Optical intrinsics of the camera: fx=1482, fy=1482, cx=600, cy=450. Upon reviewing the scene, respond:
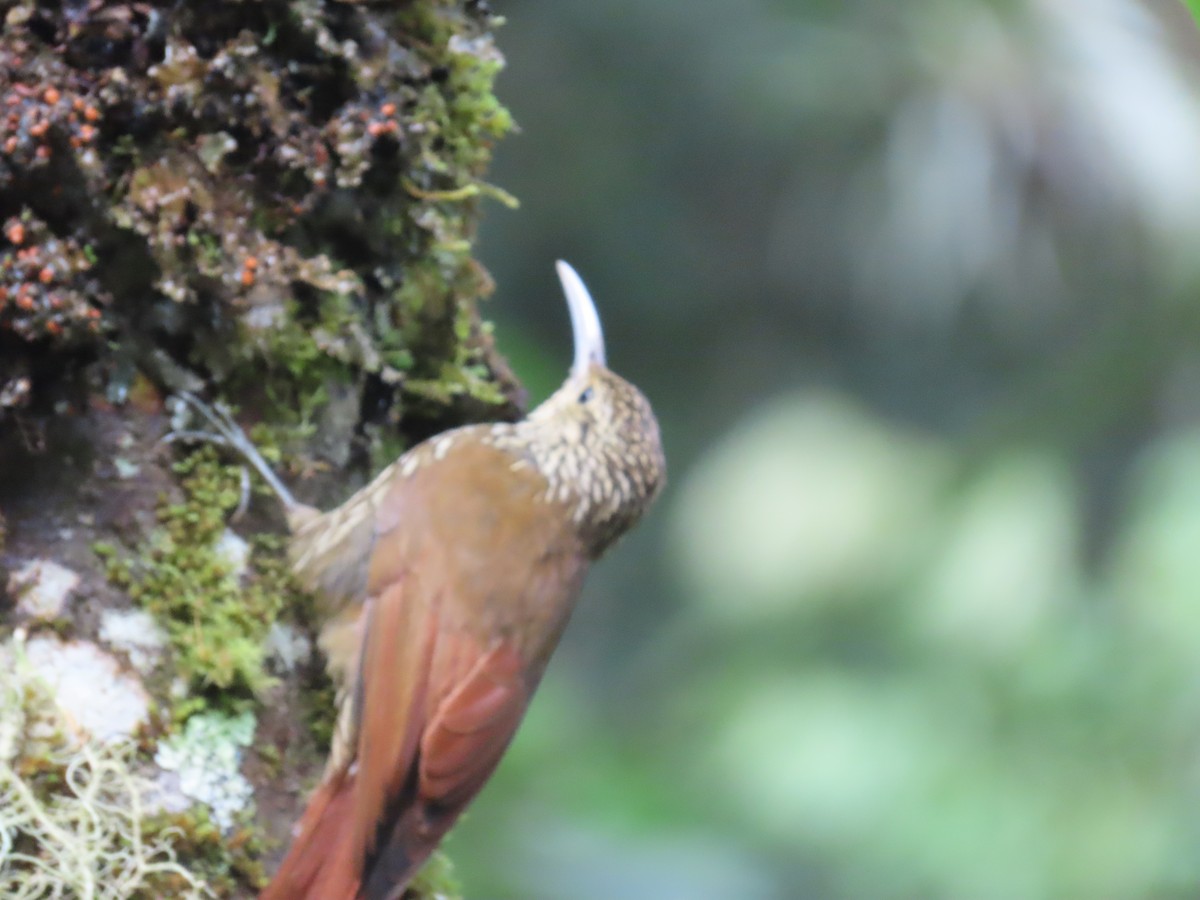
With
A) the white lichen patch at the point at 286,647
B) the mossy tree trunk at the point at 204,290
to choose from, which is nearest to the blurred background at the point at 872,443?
the white lichen patch at the point at 286,647

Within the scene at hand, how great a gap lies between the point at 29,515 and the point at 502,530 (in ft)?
2.34

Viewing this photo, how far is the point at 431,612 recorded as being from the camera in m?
2.09

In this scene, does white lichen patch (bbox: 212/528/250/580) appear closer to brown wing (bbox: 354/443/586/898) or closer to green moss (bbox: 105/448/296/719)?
green moss (bbox: 105/448/296/719)

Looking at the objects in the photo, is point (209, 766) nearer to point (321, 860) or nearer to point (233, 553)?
point (321, 860)

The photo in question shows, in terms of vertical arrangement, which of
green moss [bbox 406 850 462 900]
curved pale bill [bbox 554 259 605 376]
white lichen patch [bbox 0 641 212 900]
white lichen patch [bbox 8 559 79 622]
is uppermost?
curved pale bill [bbox 554 259 605 376]

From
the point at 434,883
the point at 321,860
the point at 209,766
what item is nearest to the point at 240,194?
the point at 209,766

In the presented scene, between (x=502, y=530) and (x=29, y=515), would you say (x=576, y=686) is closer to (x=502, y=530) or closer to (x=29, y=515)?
(x=502, y=530)

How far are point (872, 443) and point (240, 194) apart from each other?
2.72 metres

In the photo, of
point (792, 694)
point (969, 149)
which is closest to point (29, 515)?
point (792, 694)

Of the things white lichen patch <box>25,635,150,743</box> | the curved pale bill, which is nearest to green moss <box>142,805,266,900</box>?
white lichen patch <box>25,635,150,743</box>

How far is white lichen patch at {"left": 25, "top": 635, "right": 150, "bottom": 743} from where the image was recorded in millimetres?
1692

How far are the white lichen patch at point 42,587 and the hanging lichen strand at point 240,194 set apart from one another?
0.19 m

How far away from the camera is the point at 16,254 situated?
1757 mm

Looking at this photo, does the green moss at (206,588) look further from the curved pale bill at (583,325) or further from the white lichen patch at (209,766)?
the curved pale bill at (583,325)
